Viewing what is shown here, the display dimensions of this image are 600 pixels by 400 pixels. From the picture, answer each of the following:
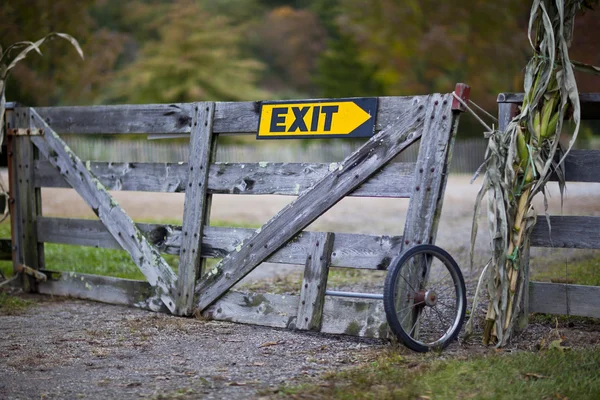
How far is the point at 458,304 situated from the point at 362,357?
2.54ft

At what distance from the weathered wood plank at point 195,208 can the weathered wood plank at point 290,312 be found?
268mm

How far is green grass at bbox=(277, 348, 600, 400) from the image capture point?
12.0 ft

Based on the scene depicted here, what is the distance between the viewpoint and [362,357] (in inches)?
180

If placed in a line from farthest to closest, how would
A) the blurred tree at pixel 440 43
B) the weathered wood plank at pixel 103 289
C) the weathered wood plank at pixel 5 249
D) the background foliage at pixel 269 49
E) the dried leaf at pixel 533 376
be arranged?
the blurred tree at pixel 440 43, the background foliage at pixel 269 49, the weathered wood plank at pixel 5 249, the weathered wood plank at pixel 103 289, the dried leaf at pixel 533 376

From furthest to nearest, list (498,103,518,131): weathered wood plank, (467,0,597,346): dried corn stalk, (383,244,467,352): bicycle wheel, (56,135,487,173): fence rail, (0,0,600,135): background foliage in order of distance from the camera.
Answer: (56,135,487,173): fence rail → (0,0,600,135): background foliage → (498,103,518,131): weathered wood plank → (467,0,597,346): dried corn stalk → (383,244,467,352): bicycle wheel

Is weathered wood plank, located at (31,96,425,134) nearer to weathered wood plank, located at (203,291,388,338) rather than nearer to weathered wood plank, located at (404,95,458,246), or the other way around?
weathered wood plank, located at (404,95,458,246)

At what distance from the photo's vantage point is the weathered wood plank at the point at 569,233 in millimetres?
4891

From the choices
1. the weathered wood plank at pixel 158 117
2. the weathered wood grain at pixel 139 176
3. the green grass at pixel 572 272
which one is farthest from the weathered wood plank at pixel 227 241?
the green grass at pixel 572 272

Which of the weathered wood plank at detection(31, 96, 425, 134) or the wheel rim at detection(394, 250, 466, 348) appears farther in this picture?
the weathered wood plank at detection(31, 96, 425, 134)

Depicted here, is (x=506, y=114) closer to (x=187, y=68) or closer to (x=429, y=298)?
(x=429, y=298)

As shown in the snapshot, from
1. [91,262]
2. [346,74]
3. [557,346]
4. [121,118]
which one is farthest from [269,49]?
[557,346]

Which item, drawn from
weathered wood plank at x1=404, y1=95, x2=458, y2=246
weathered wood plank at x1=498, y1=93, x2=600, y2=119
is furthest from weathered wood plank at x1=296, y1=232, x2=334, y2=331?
weathered wood plank at x1=498, y1=93, x2=600, y2=119

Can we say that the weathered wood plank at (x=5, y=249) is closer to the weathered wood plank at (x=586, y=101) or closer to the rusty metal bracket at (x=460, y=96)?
the rusty metal bracket at (x=460, y=96)

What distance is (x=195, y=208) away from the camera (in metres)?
5.95
